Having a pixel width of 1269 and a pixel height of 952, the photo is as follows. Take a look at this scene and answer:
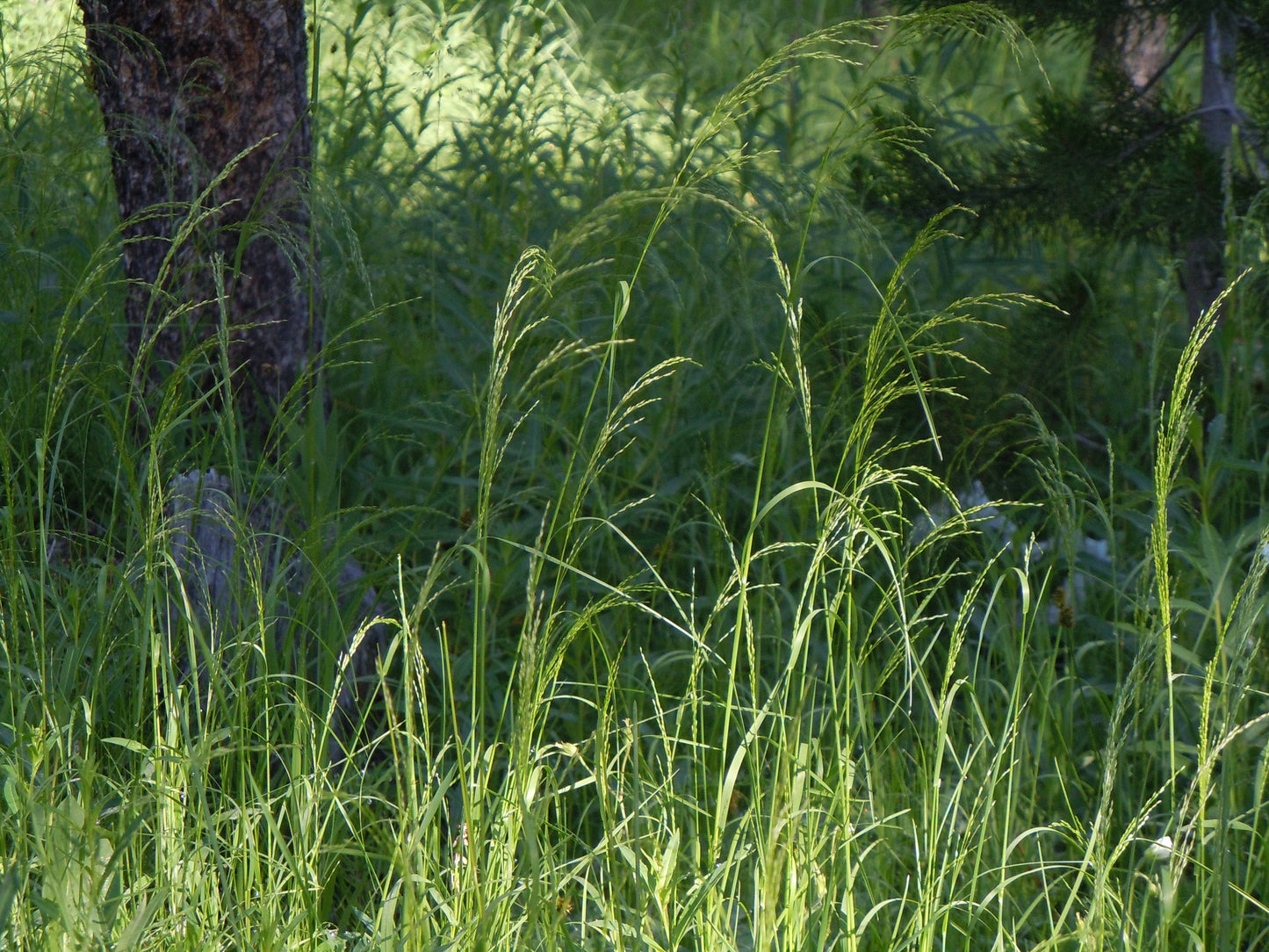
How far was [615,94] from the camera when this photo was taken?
458 centimetres

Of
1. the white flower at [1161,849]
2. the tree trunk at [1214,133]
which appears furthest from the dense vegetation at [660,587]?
the tree trunk at [1214,133]

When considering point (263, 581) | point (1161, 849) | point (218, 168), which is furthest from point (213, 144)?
point (1161, 849)

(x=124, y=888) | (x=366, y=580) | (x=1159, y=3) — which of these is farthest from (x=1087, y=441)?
(x=124, y=888)

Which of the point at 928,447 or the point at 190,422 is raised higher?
the point at 190,422

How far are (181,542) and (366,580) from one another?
0.52m

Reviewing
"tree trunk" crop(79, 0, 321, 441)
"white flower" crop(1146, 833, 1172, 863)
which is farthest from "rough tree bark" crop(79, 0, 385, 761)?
"white flower" crop(1146, 833, 1172, 863)

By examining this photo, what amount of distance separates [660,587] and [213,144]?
1426mm

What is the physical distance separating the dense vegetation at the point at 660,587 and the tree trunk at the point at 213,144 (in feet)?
0.35

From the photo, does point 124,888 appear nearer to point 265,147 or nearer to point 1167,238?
point 265,147

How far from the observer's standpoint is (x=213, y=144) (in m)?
2.31

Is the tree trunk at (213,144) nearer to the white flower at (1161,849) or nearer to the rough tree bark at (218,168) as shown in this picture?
the rough tree bark at (218,168)

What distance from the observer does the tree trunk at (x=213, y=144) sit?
2207 mm

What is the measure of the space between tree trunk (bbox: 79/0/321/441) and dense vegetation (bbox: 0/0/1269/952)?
4.3 inches

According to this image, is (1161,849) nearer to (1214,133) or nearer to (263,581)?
(263,581)
